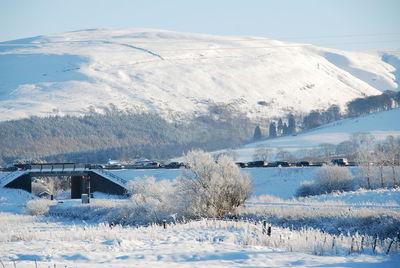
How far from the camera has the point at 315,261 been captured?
67.7 feet

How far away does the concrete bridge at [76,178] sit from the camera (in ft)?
266

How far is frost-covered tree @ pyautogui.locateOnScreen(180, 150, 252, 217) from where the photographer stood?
1786 inches

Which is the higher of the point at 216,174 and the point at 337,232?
the point at 216,174

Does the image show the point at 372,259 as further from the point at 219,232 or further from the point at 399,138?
the point at 399,138

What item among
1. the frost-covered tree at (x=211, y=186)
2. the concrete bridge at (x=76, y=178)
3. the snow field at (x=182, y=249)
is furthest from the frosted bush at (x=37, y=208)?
the snow field at (x=182, y=249)

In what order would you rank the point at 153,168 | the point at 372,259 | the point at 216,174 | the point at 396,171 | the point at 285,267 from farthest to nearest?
the point at 153,168
the point at 396,171
the point at 216,174
the point at 372,259
the point at 285,267

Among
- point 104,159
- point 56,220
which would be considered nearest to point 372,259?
point 56,220

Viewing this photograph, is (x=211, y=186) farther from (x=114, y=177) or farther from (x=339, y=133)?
(x=339, y=133)

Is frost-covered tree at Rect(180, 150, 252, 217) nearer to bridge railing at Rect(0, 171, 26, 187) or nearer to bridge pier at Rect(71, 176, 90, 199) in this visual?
bridge pier at Rect(71, 176, 90, 199)

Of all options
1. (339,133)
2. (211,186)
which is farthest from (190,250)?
(339,133)

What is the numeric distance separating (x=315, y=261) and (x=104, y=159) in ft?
472

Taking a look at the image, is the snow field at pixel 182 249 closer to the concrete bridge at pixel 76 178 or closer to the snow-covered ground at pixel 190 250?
the snow-covered ground at pixel 190 250

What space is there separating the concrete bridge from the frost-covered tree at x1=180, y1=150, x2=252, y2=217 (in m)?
32.0

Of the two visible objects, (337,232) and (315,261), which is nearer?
(315,261)
